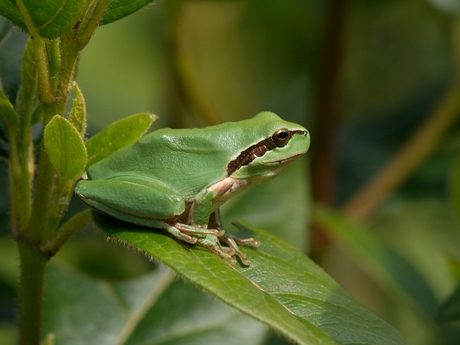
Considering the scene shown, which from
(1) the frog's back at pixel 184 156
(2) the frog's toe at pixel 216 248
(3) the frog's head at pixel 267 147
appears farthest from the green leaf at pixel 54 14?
(3) the frog's head at pixel 267 147

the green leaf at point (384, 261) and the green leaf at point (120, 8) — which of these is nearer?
the green leaf at point (120, 8)

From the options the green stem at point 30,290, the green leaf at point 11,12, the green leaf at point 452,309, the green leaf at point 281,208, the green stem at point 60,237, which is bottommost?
the green leaf at point 281,208

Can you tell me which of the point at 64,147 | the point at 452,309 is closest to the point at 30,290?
the point at 64,147

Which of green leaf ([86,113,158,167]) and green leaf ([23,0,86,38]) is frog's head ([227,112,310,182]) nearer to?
green leaf ([86,113,158,167])

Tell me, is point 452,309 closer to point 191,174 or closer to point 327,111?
point 191,174

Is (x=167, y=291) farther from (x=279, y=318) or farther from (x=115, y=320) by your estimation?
(x=279, y=318)

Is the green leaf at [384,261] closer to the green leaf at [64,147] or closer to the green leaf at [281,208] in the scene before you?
the green leaf at [281,208]
